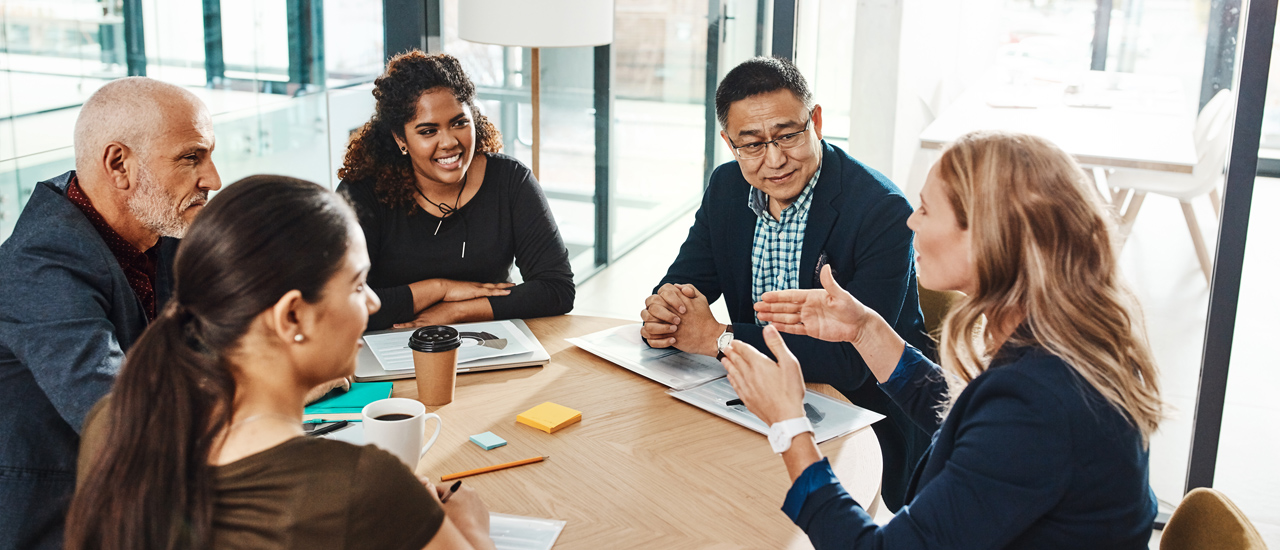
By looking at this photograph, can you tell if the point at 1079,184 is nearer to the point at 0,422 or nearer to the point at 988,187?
the point at 988,187

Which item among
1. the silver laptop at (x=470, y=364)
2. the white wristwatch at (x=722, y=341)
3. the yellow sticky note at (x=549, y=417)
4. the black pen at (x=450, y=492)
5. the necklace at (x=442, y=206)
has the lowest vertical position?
the yellow sticky note at (x=549, y=417)

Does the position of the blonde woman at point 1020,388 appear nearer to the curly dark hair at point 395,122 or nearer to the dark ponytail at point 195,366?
the dark ponytail at point 195,366

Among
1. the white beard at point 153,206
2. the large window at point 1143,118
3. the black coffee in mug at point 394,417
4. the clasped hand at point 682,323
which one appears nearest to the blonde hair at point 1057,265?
the clasped hand at point 682,323

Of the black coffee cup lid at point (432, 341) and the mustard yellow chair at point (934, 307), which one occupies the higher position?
the black coffee cup lid at point (432, 341)

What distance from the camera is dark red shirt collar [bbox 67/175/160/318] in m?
1.63

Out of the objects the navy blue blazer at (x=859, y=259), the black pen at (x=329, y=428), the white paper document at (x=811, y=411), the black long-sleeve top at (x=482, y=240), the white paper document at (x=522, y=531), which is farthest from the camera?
the black long-sleeve top at (x=482, y=240)

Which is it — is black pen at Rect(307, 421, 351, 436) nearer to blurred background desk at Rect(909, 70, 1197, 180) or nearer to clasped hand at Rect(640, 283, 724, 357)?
clasped hand at Rect(640, 283, 724, 357)

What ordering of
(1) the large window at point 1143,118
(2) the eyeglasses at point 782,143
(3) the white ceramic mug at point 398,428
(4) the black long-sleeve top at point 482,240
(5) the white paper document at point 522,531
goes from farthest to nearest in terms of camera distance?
(1) the large window at point 1143,118
(4) the black long-sleeve top at point 482,240
(2) the eyeglasses at point 782,143
(3) the white ceramic mug at point 398,428
(5) the white paper document at point 522,531

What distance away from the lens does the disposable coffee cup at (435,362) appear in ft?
5.76

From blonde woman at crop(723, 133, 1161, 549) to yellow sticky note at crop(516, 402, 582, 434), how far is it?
1.23ft

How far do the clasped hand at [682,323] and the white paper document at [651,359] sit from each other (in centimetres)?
2

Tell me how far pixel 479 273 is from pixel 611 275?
1879 mm

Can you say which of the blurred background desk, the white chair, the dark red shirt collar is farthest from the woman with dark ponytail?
the white chair

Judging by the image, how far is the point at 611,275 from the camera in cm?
445
